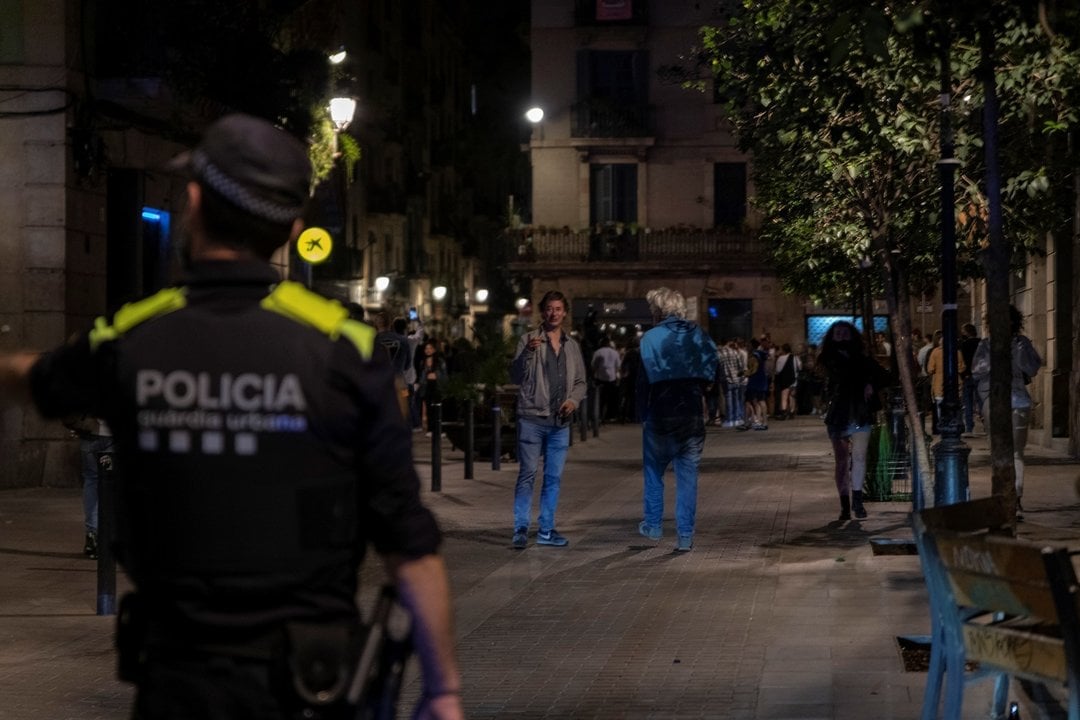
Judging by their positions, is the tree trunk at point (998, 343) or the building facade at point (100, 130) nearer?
the tree trunk at point (998, 343)

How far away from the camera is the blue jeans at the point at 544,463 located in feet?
46.6

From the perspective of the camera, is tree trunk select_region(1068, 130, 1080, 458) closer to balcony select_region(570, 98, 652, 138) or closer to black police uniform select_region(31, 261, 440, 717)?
black police uniform select_region(31, 261, 440, 717)

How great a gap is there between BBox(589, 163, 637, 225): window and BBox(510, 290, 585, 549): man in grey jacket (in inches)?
1558

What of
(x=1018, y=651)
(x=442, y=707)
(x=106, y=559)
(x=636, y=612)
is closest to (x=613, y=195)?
(x=636, y=612)

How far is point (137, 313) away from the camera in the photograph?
356cm

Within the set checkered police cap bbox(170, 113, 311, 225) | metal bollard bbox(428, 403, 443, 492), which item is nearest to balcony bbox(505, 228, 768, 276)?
metal bollard bbox(428, 403, 443, 492)

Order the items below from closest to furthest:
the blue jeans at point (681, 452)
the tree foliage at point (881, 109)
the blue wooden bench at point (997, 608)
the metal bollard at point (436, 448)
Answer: the blue wooden bench at point (997, 608) → the tree foliage at point (881, 109) → the blue jeans at point (681, 452) → the metal bollard at point (436, 448)

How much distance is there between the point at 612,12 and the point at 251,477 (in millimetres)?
50871

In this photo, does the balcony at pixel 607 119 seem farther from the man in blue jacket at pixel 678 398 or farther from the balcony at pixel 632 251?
the man in blue jacket at pixel 678 398

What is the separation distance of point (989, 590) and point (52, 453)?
15.6 metres

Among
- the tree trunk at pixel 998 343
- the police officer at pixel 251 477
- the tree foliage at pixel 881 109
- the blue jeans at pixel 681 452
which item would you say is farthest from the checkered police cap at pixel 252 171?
the blue jeans at pixel 681 452

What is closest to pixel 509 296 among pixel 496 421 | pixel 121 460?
pixel 496 421

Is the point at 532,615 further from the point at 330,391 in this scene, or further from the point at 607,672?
the point at 330,391

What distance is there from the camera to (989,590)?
19.7ft
